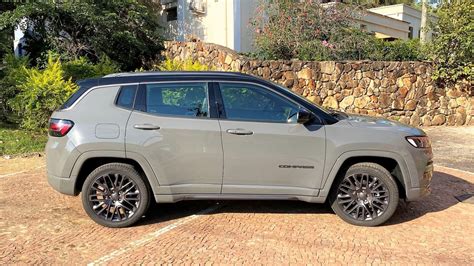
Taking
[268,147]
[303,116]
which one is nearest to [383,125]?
[303,116]

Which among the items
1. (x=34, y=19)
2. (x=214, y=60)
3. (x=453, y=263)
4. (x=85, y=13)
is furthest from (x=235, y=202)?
(x=34, y=19)

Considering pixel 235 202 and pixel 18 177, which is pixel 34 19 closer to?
pixel 18 177

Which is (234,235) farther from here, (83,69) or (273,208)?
(83,69)

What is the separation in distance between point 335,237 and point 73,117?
10.3 ft

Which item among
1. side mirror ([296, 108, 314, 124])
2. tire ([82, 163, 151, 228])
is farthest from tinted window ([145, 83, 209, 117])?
side mirror ([296, 108, 314, 124])

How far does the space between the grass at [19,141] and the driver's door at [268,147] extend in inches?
231

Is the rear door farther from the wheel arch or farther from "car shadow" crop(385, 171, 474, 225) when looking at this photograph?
"car shadow" crop(385, 171, 474, 225)

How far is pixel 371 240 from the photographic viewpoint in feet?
15.3

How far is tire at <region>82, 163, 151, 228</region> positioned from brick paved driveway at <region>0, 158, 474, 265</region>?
143 millimetres

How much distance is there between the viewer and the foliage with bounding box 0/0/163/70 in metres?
13.4

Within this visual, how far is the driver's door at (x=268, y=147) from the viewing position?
4879 mm

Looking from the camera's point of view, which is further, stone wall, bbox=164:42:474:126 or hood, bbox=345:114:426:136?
stone wall, bbox=164:42:474:126

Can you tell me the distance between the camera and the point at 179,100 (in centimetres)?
507

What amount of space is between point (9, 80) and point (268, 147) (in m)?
9.03
